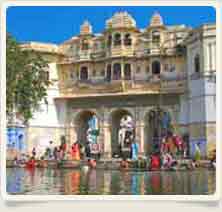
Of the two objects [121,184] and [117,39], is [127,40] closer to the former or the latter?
[117,39]

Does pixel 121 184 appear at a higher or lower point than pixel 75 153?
lower

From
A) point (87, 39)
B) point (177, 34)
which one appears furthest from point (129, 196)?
point (87, 39)

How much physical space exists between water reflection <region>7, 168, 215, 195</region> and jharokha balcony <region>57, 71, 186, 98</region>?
7.14 meters

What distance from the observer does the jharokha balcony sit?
60.4 ft

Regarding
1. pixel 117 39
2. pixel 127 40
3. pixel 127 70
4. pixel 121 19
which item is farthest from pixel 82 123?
pixel 121 19

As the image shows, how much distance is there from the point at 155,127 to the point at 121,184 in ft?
30.3

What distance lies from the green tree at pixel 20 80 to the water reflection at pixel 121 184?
51.9 inches

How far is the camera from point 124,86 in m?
19.1

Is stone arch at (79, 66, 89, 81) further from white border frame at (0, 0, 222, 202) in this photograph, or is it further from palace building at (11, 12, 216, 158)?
white border frame at (0, 0, 222, 202)

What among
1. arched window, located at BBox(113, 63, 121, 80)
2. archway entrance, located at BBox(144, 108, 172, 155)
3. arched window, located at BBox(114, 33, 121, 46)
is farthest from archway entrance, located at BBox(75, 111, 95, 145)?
arched window, located at BBox(114, 33, 121, 46)

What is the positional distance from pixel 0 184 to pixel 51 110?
10.8 meters

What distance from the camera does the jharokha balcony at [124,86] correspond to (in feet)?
60.4

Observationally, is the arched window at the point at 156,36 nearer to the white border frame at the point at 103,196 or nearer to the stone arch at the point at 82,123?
the stone arch at the point at 82,123

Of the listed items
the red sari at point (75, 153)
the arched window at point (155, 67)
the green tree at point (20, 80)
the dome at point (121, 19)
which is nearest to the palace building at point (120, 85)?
Result: the arched window at point (155, 67)
